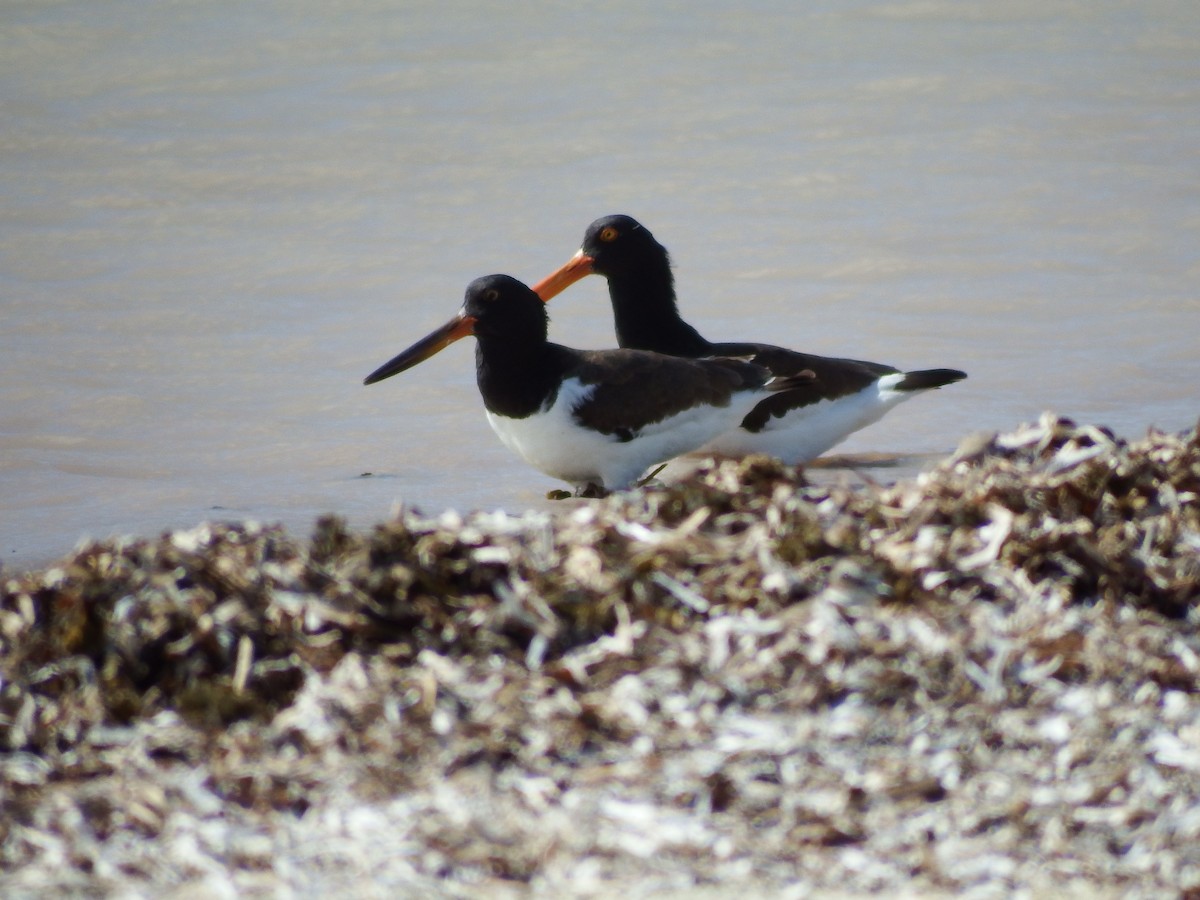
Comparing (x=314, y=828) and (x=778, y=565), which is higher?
(x=778, y=565)

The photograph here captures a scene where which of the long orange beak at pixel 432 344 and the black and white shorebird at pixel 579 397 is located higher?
the long orange beak at pixel 432 344

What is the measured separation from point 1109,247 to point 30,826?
7.70 m

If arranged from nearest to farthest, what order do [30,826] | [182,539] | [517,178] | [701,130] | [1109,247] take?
[30,826], [182,539], [1109,247], [517,178], [701,130]

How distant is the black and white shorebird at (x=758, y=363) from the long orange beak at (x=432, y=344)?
70cm

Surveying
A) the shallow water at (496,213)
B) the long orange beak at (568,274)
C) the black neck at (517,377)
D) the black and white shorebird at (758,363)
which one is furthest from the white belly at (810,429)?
the long orange beak at (568,274)

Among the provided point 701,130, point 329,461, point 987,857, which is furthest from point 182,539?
point 701,130

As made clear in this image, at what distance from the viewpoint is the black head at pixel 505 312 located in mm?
Answer: 5141

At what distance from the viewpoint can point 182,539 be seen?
10.5 feet

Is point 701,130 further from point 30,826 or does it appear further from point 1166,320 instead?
point 30,826

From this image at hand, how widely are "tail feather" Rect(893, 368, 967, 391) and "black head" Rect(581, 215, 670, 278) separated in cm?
103

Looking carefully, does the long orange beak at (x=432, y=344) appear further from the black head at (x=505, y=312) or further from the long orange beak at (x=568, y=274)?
the long orange beak at (x=568, y=274)

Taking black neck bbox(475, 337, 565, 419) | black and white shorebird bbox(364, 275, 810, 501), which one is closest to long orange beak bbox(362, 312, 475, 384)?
black and white shorebird bbox(364, 275, 810, 501)

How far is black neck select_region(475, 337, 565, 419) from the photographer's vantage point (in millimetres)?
5062

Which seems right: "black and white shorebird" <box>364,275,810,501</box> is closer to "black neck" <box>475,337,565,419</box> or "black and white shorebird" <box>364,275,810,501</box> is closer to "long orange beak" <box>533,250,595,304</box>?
"black neck" <box>475,337,565,419</box>
